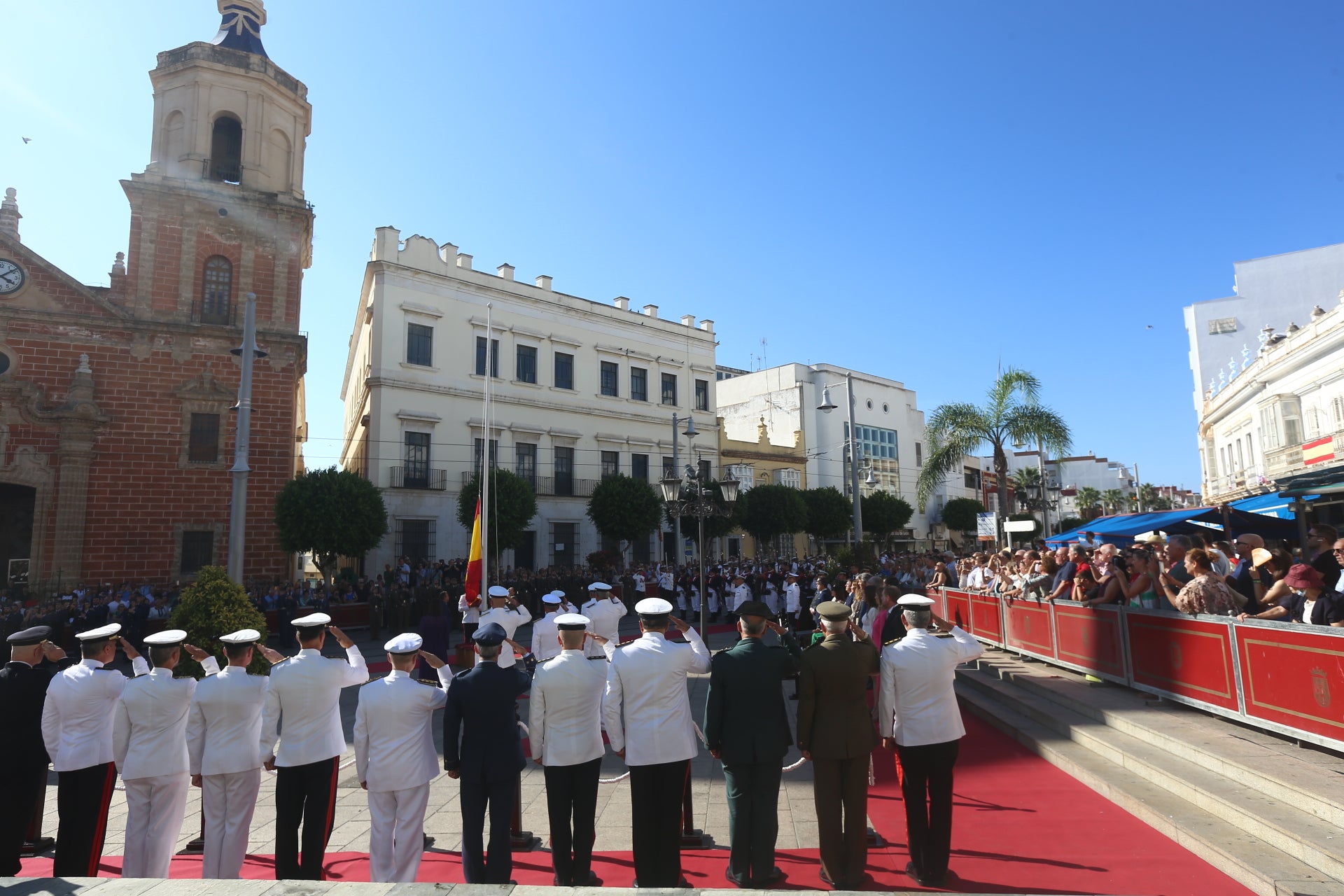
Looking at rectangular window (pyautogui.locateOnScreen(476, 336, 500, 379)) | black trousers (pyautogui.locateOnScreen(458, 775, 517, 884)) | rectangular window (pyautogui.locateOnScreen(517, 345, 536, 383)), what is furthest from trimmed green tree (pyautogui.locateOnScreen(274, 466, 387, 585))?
black trousers (pyautogui.locateOnScreen(458, 775, 517, 884))

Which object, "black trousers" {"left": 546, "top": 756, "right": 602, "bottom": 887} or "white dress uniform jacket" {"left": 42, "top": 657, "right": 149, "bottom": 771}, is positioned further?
"white dress uniform jacket" {"left": 42, "top": 657, "right": 149, "bottom": 771}

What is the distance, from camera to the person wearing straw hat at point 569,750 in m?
4.68

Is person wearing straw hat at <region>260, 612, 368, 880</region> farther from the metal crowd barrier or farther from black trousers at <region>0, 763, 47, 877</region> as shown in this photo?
the metal crowd barrier

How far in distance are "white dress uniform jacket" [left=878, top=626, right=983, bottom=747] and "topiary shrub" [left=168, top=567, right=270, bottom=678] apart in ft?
26.2

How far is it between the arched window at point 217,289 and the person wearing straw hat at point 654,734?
23.7 metres

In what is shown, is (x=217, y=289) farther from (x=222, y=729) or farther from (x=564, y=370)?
(x=222, y=729)

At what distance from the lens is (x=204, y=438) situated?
22.8 meters

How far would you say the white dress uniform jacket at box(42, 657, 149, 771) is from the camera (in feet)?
16.8

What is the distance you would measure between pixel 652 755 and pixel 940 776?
1.82 metres

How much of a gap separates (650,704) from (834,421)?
42.6 m

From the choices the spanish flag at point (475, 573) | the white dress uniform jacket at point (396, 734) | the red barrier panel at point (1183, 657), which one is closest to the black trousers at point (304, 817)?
the white dress uniform jacket at point (396, 734)

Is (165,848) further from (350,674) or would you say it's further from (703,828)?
(703,828)

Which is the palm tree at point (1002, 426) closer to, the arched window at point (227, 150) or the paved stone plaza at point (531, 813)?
the paved stone plaza at point (531, 813)

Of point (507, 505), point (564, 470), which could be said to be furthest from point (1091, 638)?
point (564, 470)
